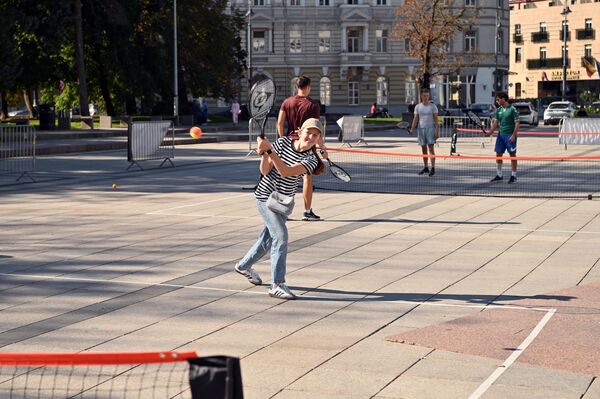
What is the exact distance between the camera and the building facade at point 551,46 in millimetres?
108438

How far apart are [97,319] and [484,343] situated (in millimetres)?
3041

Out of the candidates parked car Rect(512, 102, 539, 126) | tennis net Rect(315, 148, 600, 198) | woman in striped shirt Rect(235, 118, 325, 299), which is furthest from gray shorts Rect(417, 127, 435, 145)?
parked car Rect(512, 102, 539, 126)

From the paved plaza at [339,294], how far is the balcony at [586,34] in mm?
94233

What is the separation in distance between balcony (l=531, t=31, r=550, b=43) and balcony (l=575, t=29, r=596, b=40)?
4030 mm

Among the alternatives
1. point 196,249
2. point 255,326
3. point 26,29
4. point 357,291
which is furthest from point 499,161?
point 26,29

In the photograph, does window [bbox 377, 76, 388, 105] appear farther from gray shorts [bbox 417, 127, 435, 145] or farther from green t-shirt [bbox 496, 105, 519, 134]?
green t-shirt [bbox 496, 105, 519, 134]

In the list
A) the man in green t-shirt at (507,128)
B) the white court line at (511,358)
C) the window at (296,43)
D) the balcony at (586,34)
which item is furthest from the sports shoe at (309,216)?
the balcony at (586,34)

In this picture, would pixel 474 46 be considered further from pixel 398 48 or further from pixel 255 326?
pixel 255 326

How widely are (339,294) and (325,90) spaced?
8486 centimetres

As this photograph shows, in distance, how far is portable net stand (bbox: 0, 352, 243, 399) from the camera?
3.51 m

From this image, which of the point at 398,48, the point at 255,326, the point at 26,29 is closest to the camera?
the point at 255,326

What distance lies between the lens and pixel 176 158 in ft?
106

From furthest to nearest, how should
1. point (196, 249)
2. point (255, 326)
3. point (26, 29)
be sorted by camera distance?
point (26, 29), point (196, 249), point (255, 326)

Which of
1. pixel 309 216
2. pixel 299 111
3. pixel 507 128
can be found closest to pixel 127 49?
pixel 507 128
